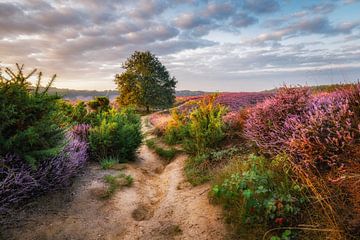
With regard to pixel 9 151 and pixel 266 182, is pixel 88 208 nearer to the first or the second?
pixel 9 151

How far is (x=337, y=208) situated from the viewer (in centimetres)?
372

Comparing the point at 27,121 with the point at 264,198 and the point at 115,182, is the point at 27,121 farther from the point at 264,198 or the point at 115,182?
the point at 264,198

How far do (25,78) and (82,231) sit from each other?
295 cm

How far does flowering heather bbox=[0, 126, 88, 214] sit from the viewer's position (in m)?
4.56

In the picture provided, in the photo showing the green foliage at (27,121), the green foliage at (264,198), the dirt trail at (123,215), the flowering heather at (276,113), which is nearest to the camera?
the green foliage at (264,198)

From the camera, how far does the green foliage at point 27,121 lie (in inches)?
193

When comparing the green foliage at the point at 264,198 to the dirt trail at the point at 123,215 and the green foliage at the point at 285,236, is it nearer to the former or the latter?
the green foliage at the point at 285,236

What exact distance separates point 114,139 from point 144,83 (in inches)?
849

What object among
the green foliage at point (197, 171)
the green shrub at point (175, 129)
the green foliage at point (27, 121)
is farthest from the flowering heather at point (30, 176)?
the green shrub at point (175, 129)

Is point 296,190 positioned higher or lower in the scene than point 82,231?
higher

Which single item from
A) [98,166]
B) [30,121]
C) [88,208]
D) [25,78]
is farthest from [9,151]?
[98,166]

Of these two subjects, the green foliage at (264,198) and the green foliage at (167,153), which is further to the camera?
the green foliage at (167,153)

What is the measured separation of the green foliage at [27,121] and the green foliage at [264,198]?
3205 millimetres

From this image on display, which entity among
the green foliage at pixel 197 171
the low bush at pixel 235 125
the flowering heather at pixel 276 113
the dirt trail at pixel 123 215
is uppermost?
the flowering heather at pixel 276 113
